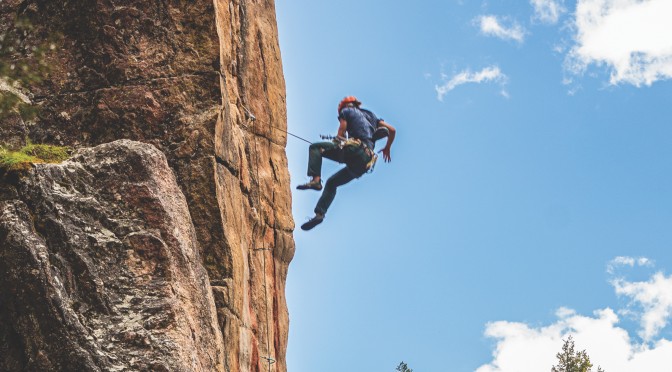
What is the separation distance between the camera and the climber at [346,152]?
70.6ft

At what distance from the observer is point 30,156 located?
48.9 feet

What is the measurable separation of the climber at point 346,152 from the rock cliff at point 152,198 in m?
0.83

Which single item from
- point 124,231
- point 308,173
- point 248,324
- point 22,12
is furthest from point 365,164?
point 124,231

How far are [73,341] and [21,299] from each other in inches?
32.1

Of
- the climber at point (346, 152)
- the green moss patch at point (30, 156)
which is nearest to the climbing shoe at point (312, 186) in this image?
the climber at point (346, 152)

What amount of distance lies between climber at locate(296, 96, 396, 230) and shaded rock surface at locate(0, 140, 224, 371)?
7261 millimetres

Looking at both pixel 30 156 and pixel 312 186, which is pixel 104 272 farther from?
pixel 312 186

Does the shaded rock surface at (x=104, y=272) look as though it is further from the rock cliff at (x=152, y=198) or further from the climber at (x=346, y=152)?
the climber at (x=346, y=152)

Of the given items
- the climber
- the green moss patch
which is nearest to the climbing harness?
the climber

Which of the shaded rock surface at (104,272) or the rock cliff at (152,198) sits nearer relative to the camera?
the shaded rock surface at (104,272)

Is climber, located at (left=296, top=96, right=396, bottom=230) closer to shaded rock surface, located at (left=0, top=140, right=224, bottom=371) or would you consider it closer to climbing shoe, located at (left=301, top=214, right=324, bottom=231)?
climbing shoe, located at (left=301, top=214, right=324, bottom=231)

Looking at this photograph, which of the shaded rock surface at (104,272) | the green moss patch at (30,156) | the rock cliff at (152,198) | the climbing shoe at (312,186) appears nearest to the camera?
the shaded rock surface at (104,272)

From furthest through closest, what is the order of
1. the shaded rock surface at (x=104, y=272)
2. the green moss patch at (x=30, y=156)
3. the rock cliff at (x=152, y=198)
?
1. the green moss patch at (x=30, y=156)
2. the rock cliff at (x=152, y=198)
3. the shaded rock surface at (x=104, y=272)

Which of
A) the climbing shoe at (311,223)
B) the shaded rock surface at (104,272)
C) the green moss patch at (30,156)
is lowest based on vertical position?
the shaded rock surface at (104,272)
